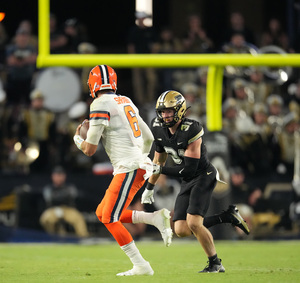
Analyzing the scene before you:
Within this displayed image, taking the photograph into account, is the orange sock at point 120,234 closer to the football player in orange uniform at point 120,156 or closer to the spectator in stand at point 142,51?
the football player in orange uniform at point 120,156

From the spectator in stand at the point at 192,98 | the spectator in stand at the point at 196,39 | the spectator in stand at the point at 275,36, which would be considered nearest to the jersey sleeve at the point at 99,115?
the spectator in stand at the point at 196,39

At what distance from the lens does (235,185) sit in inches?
415

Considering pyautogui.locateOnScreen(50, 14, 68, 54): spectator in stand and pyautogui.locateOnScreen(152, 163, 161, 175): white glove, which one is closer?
pyautogui.locateOnScreen(152, 163, 161, 175): white glove

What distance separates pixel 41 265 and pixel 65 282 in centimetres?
174

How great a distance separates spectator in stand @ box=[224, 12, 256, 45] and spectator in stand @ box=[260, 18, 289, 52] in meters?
0.18

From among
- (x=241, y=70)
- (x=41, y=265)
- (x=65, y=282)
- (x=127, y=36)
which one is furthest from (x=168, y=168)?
(x=241, y=70)

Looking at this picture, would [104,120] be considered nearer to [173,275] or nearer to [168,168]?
[168,168]

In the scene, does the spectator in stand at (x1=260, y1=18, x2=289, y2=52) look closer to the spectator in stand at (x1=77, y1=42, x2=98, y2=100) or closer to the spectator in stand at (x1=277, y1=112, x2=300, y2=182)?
the spectator in stand at (x1=277, y1=112, x2=300, y2=182)

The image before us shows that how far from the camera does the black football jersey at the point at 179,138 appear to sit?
21.0 ft

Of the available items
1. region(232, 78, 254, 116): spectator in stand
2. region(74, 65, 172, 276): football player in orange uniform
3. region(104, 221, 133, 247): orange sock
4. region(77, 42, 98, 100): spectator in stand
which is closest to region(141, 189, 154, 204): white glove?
region(74, 65, 172, 276): football player in orange uniform

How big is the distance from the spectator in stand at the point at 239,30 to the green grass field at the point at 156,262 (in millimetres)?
2655

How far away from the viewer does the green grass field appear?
6203mm

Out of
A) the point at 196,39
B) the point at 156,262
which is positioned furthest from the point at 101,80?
the point at 196,39

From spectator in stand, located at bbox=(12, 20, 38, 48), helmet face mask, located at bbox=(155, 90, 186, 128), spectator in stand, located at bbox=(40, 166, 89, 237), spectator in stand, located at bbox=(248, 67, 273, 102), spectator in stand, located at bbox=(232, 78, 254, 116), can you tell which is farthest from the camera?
spectator in stand, located at bbox=(248, 67, 273, 102)
